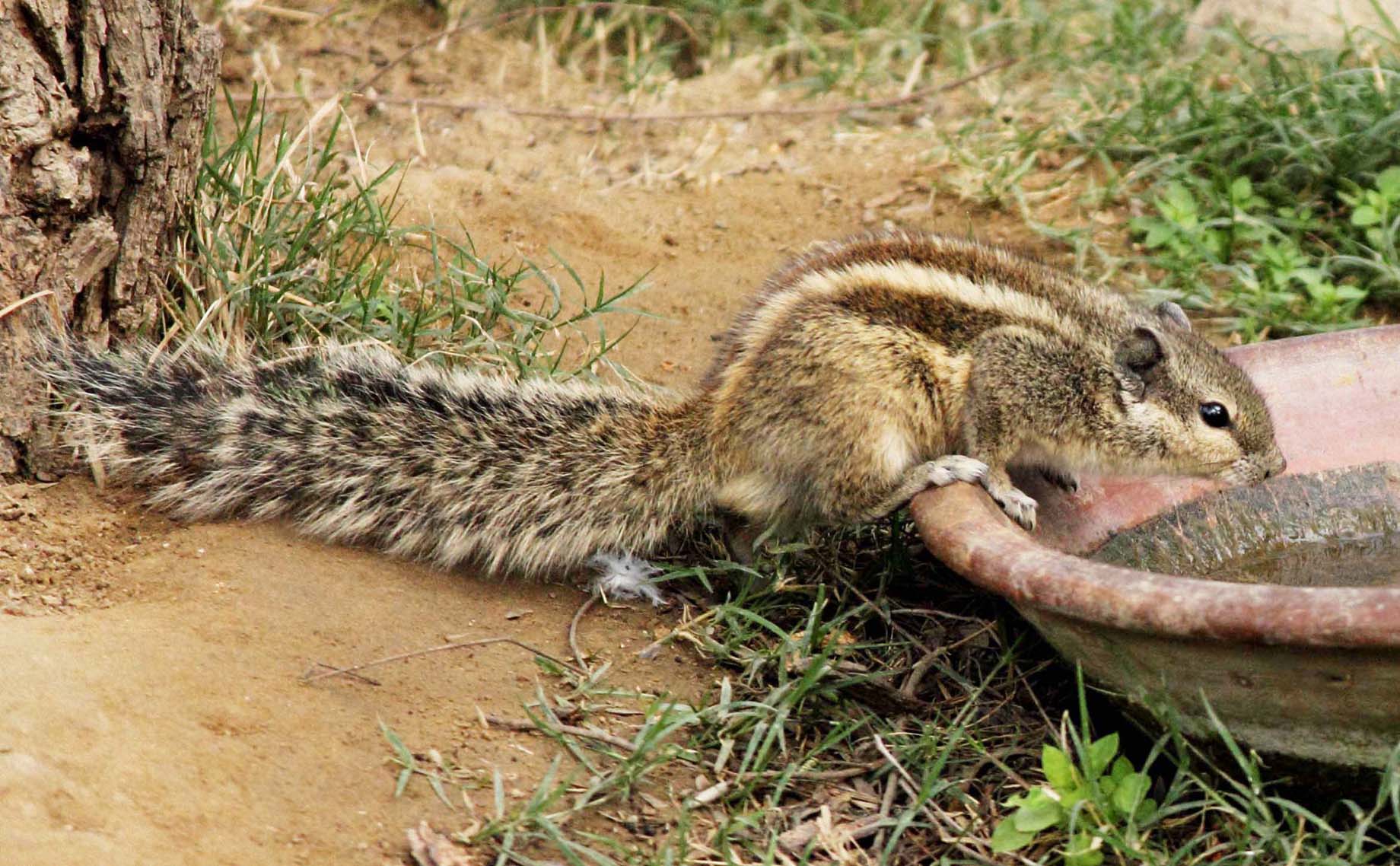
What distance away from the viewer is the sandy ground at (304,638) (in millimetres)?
3168

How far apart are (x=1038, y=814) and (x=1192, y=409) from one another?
142 cm

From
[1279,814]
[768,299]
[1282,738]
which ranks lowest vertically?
[1279,814]

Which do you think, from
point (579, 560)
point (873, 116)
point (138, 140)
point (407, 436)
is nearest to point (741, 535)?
point (579, 560)

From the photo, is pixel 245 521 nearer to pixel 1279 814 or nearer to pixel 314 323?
pixel 314 323

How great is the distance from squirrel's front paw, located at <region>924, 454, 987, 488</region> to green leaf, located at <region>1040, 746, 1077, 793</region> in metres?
0.76

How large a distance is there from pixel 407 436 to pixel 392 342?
0.60 meters

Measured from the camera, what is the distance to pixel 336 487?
4211 millimetres

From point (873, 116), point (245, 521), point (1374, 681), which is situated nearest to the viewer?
point (1374, 681)

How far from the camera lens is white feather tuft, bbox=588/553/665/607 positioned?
14.3 ft

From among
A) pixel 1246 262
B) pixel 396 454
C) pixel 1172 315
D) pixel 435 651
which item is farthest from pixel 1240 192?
pixel 435 651

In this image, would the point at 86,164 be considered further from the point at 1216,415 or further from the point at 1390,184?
the point at 1390,184

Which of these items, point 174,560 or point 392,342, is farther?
point 392,342

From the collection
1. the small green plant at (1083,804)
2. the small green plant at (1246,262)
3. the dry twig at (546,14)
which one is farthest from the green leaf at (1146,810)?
the dry twig at (546,14)

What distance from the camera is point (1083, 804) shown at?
135 inches
